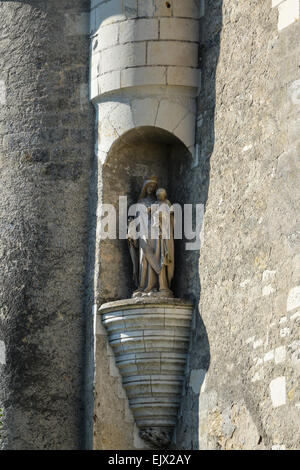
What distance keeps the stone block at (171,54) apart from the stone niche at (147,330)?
560 millimetres

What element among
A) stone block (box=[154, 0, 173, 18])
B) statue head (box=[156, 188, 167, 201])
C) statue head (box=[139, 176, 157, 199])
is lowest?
statue head (box=[156, 188, 167, 201])

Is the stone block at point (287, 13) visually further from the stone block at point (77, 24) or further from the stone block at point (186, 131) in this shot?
the stone block at point (77, 24)

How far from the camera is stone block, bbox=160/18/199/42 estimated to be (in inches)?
488

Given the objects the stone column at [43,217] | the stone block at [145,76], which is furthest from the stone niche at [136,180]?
the stone block at [145,76]

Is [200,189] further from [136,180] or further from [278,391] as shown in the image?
[278,391]

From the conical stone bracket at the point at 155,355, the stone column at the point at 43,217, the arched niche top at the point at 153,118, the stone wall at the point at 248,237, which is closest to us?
the stone wall at the point at 248,237

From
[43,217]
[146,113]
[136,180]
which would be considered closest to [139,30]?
[146,113]

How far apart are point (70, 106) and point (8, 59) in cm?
70

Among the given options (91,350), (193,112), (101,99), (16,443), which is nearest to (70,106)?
(101,99)

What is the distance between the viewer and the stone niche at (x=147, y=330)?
1189cm

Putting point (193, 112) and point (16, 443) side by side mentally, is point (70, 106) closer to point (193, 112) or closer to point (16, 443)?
point (193, 112)

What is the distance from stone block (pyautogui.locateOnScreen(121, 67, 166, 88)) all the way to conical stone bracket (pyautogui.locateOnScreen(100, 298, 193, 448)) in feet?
5.91

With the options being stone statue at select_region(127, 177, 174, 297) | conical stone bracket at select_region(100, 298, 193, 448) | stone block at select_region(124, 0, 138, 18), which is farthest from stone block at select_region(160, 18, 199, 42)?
conical stone bracket at select_region(100, 298, 193, 448)

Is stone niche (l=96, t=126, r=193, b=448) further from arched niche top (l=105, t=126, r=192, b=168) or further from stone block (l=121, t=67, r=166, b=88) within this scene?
stone block (l=121, t=67, r=166, b=88)
